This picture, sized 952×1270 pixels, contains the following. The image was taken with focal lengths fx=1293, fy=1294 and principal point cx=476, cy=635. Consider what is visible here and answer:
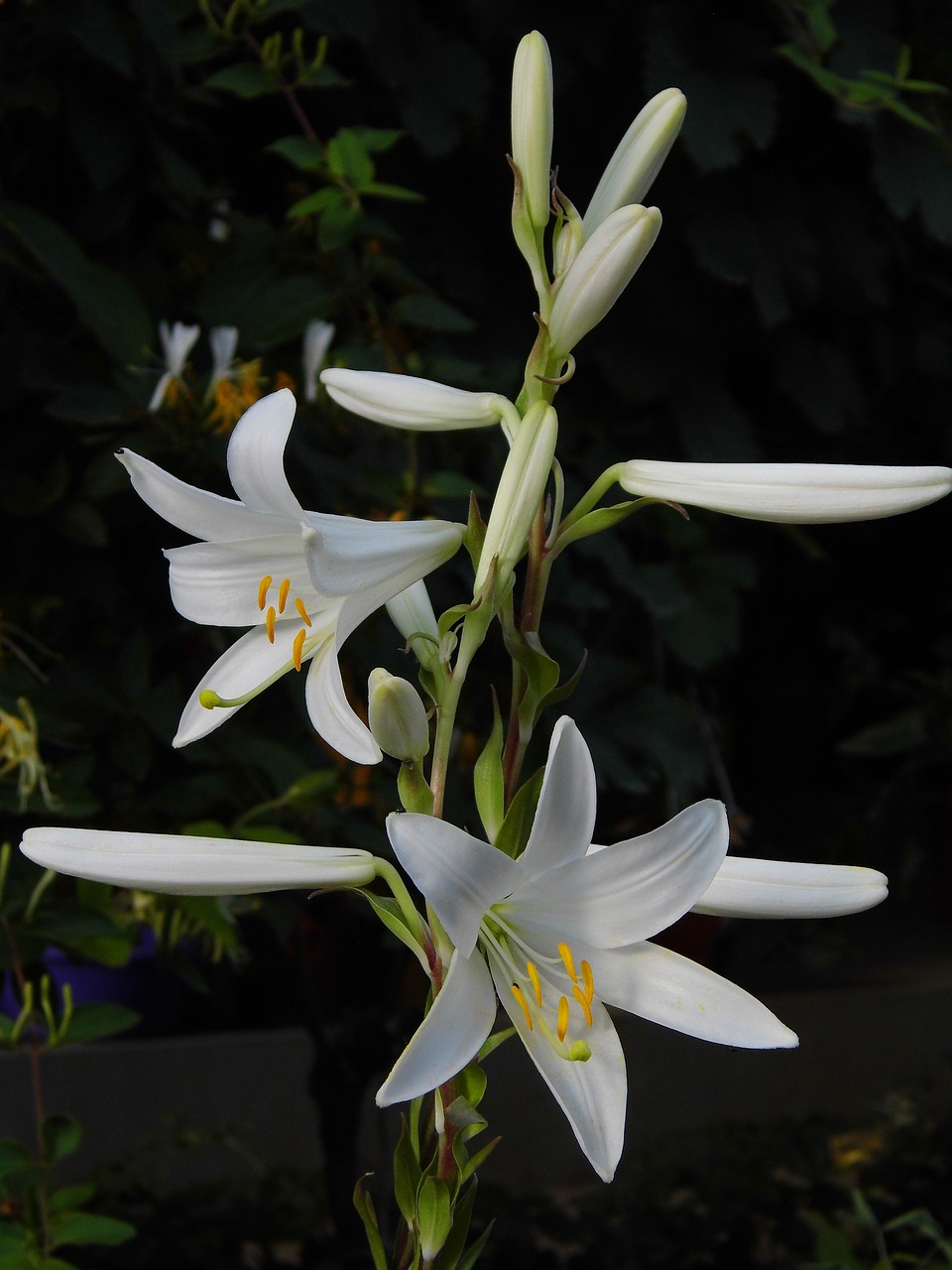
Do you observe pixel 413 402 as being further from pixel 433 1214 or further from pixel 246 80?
pixel 246 80

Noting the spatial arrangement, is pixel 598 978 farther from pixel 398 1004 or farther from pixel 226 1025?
pixel 226 1025

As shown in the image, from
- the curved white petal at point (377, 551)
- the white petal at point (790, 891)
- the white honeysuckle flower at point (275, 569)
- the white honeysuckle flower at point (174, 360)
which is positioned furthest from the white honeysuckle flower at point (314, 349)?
the white petal at point (790, 891)

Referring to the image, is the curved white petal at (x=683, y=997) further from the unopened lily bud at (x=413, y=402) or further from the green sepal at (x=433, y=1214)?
the unopened lily bud at (x=413, y=402)

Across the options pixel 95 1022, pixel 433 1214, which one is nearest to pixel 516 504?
pixel 433 1214

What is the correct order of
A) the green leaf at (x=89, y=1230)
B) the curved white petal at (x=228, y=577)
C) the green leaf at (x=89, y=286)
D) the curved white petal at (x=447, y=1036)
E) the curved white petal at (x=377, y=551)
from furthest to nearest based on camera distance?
the green leaf at (x=89, y=286)
the green leaf at (x=89, y=1230)
the curved white petal at (x=228, y=577)
the curved white petal at (x=377, y=551)
the curved white petal at (x=447, y=1036)

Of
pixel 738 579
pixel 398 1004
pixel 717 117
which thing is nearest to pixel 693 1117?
pixel 398 1004
